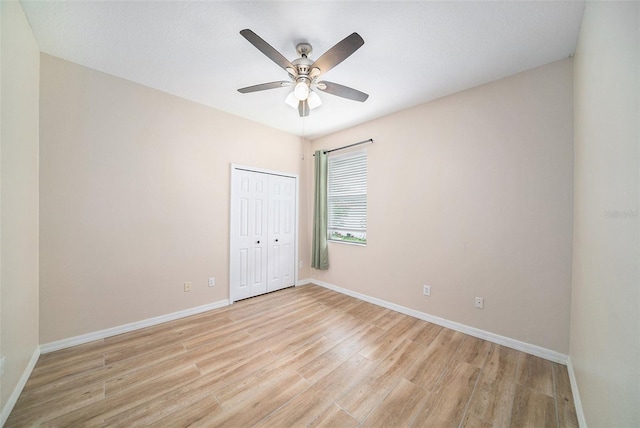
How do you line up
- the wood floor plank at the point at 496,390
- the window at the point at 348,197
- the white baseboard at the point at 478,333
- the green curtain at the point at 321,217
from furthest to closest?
1. the green curtain at the point at 321,217
2. the window at the point at 348,197
3. the white baseboard at the point at 478,333
4. the wood floor plank at the point at 496,390

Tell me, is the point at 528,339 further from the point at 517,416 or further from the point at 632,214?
the point at 632,214

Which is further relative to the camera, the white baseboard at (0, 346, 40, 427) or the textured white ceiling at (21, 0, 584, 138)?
the textured white ceiling at (21, 0, 584, 138)

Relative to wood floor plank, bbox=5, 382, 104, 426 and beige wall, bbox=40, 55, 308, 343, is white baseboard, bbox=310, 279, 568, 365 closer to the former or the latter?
beige wall, bbox=40, 55, 308, 343

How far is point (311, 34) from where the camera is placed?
1774mm

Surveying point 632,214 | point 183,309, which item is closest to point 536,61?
point 632,214

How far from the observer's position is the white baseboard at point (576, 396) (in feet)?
4.43

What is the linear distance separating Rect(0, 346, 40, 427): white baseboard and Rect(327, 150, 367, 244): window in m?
3.43

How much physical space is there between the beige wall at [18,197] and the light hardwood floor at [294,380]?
388 millimetres

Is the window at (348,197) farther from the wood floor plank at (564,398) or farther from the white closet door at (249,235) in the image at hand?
the wood floor plank at (564,398)

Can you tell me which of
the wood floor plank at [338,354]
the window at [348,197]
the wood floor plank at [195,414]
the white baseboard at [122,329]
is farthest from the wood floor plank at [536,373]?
the white baseboard at [122,329]

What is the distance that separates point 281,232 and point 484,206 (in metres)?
2.89

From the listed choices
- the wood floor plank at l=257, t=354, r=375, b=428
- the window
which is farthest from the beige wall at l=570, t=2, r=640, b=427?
the window

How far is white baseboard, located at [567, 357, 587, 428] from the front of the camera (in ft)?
4.43

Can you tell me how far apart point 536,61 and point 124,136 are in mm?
4139
